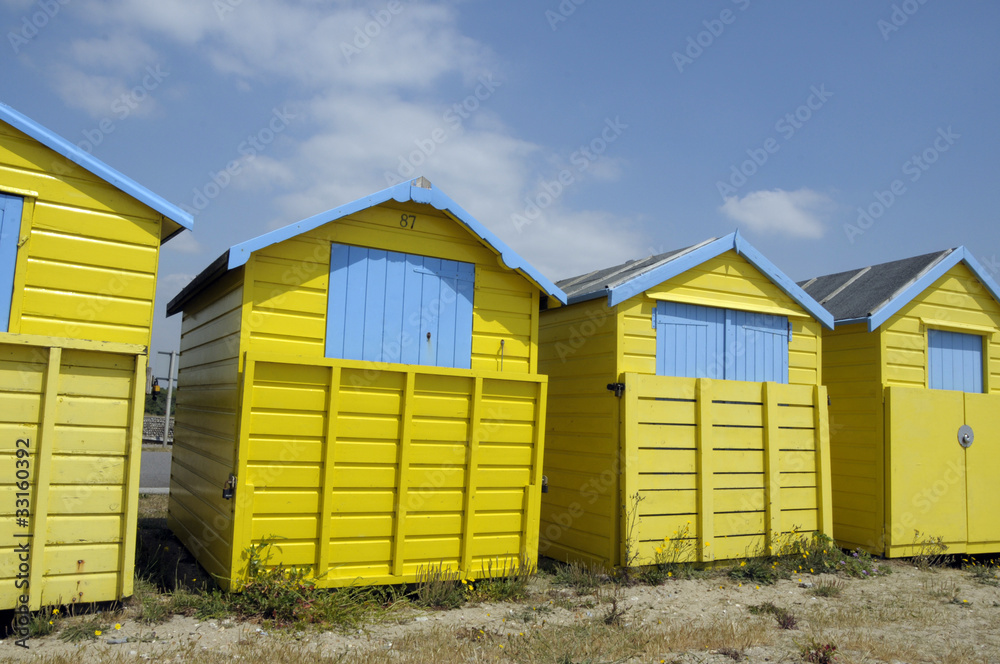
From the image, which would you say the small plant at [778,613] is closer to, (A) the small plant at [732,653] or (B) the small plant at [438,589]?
(A) the small plant at [732,653]

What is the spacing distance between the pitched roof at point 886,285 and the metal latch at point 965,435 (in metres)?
1.94

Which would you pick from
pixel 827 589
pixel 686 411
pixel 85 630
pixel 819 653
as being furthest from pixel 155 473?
pixel 819 653

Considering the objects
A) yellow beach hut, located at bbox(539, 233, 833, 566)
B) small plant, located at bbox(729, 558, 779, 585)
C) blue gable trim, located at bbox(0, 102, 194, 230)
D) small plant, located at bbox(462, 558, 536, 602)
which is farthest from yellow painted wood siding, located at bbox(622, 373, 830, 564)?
blue gable trim, located at bbox(0, 102, 194, 230)

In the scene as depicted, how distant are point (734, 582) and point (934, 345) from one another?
16.1 feet

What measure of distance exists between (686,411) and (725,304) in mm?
1497

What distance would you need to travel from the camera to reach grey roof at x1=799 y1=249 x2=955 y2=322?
33.1 ft

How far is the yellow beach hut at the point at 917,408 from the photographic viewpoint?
970 cm

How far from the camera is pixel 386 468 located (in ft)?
22.9

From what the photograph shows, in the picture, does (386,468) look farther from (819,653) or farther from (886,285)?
(886,285)

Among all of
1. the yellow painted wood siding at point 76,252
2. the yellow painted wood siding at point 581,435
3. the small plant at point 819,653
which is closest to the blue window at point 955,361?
the yellow painted wood siding at point 581,435

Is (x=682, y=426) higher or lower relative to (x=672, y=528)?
higher

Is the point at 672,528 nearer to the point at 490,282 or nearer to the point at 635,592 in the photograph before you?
the point at 635,592

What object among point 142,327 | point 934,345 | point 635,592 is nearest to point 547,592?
point 635,592

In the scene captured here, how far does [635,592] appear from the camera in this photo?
7.75 m
